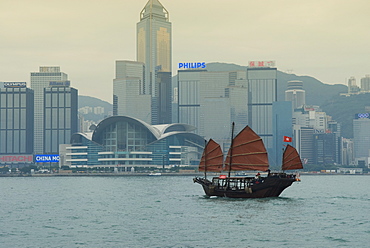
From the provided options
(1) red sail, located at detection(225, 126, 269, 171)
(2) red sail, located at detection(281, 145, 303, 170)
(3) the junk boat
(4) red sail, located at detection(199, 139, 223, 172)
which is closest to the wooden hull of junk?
(3) the junk boat

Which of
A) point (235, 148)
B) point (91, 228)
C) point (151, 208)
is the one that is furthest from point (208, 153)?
point (91, 228)

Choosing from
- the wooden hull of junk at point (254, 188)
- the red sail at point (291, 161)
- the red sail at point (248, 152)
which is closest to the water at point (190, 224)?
the wooden hull of junk at point (254, 188)

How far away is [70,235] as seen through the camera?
52.2 m

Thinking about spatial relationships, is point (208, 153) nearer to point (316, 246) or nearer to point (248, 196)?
point (248, 196)

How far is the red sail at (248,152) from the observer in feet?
282

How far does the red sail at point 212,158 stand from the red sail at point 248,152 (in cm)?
542

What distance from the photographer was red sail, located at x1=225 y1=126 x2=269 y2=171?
86.0 meters

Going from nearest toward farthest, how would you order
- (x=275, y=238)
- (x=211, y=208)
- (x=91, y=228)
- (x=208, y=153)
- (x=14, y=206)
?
1. (x=275, y=238)
2. (x=91, y=228)
3. (x=211, y=208)
4. (x=14, y=206)
5. (x=208, y=153)

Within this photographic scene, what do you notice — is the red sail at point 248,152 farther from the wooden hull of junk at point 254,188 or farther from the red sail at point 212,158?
the red sail at point 212,158

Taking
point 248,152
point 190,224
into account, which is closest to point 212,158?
point 248,152

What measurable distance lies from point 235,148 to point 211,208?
17.1 m

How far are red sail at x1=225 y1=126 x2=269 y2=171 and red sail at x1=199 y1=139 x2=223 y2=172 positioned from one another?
5420 mm

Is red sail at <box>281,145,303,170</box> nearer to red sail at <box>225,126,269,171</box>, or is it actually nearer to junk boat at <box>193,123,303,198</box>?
junk boat at <box>193,123,303,198</box>

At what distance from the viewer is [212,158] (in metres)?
93.9
